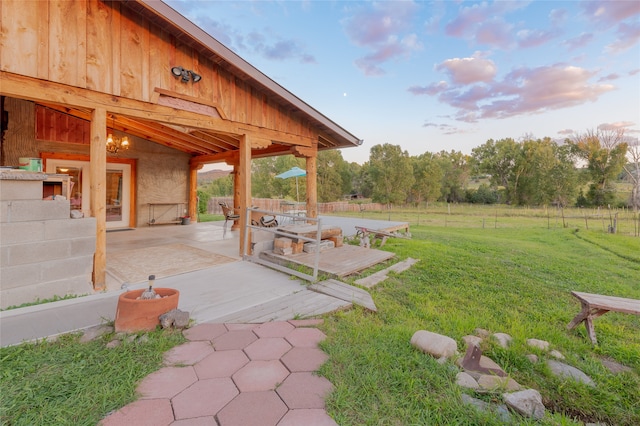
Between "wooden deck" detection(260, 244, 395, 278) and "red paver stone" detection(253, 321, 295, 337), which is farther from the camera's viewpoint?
"wooden deck" detection(260, 244, 395, 278)

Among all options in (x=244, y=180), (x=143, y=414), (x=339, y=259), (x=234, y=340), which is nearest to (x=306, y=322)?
(x=234, y=340)

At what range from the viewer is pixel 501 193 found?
32.3 metres

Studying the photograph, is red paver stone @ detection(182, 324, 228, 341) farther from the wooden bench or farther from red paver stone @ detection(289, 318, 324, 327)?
the wooden bench

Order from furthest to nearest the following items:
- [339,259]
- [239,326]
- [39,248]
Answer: [339,259]
[39,248]
[239,326]

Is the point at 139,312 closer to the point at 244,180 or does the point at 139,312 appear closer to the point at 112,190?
the point at 244,180

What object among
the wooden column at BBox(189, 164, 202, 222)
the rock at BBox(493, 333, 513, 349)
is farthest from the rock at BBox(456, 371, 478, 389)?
the wooden column at BBox(189, 164, 202, 222)

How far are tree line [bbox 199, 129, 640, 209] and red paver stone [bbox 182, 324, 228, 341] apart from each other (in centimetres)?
2504

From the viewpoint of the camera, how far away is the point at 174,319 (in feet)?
8.07

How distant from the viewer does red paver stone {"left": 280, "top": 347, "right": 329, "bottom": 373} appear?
6.42 feet

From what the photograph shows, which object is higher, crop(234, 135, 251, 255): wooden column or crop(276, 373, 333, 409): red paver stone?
crop(234, 135, 251, 255): wooden column

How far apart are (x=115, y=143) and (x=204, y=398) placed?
333 inches

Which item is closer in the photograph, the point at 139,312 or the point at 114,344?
the point at 114,344

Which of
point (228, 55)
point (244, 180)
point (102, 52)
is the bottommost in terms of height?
point (244, 180)

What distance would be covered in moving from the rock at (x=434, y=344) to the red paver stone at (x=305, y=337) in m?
0.78
